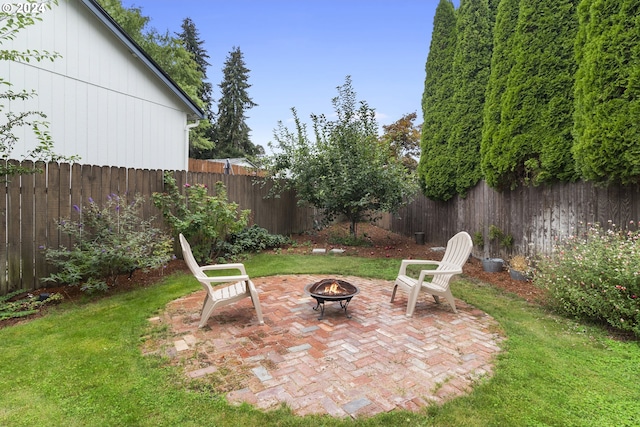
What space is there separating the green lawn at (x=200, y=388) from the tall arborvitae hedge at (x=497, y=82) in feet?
11.5

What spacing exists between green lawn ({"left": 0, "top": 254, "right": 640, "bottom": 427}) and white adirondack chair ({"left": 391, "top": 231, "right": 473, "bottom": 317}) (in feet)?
2.38

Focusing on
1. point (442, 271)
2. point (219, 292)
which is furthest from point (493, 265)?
point (219, 292)

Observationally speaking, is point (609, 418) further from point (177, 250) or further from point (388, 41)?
point (388, 41)

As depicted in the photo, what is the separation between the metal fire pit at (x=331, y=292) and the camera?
3615mm

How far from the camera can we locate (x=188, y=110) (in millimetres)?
9883

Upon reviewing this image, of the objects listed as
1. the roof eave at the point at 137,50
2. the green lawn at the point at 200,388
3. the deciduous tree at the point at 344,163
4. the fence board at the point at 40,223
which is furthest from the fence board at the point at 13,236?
the deciduous tree at the point at 344,163

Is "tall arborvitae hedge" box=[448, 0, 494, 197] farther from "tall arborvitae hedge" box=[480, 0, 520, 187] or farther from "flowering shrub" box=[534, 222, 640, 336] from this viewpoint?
"flowering shrub" box=[534, 222, 640, 336]

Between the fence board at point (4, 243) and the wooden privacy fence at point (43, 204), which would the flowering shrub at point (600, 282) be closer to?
the wooden privacy fence at point (43, 204)

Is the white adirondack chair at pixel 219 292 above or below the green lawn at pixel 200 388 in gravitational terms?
above

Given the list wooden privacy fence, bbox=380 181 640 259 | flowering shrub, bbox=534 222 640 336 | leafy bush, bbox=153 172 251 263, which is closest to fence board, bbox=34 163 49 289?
leafy bush, bbox=153 172 251 263

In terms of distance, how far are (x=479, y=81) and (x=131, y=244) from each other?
7889mm

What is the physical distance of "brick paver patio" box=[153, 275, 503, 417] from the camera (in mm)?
2291

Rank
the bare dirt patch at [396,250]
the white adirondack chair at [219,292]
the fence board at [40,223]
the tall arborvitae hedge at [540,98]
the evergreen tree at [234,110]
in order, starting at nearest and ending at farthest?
the white adirondack chair at [219,292] < the fence board at [40,223] < the tall arborvitae hedge at [540,98] < the bare dirt patch at [396,250] < the evergreen tree at [234,110]

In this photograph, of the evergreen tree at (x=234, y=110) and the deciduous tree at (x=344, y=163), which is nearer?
the deciduous tree at (x=344, y=163)
